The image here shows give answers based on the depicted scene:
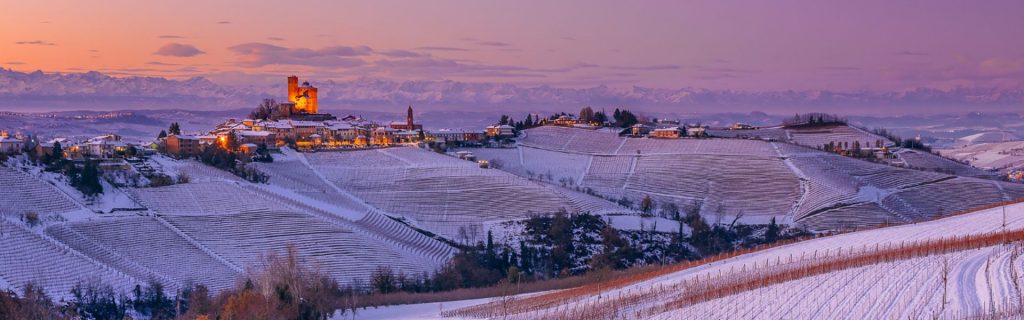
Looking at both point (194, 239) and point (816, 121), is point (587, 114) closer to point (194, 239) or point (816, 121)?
point (816, 121)

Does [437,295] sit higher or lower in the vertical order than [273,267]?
lower

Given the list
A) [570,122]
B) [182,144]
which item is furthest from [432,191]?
[570,122]

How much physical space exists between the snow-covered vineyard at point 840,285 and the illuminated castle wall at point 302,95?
304ft

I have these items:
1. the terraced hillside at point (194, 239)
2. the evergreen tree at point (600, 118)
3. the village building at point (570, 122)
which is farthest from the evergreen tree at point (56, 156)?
the evergreen tree at point (600, 118)

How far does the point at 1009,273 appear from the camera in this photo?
2222cm

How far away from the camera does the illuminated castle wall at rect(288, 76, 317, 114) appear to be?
127562mm

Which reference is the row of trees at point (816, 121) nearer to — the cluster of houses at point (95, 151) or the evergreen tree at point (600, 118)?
the evergreen tree at point (600, 118)

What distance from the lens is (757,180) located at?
78.0m

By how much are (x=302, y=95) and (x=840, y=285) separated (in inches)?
4305

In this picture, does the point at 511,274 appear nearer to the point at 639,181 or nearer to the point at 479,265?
the point at 479,265

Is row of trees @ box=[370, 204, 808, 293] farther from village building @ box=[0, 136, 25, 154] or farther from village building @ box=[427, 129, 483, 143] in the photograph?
village building @ box=[427, 129, 483, 143]

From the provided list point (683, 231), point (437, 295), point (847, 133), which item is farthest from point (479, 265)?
point (847, 133)

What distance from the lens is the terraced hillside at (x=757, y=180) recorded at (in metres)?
68.0

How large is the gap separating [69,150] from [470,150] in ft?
114
